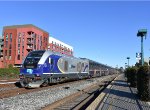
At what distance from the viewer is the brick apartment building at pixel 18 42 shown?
98750 mm

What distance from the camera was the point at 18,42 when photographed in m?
100

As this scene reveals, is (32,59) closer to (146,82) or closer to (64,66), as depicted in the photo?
(64,66)

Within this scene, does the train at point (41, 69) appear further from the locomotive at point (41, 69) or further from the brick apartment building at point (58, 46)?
the brick apartment building at point (58, 46)

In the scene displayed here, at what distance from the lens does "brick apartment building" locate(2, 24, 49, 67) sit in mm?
98750

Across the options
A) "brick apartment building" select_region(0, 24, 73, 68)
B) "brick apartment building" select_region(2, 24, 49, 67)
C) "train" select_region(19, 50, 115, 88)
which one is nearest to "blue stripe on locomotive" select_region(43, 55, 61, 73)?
"train" select_region(19, 50, 115, 88)

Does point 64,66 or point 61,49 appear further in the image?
point 61,49

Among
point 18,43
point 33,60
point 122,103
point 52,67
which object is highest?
point 18,43

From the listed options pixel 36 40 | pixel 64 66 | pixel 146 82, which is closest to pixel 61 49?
pixel 36 40

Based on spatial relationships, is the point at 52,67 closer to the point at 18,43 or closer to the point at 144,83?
the point at 144,83

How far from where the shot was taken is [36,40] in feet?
339

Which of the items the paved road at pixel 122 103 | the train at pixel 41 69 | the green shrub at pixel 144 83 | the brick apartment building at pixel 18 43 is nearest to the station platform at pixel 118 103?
the paved road at pixel 122 103

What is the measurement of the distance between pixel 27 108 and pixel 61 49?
120723 millimetres

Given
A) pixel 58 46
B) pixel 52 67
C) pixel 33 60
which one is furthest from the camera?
pixel 58 46

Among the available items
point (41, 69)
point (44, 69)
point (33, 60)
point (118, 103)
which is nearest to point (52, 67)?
point (44, 69)
